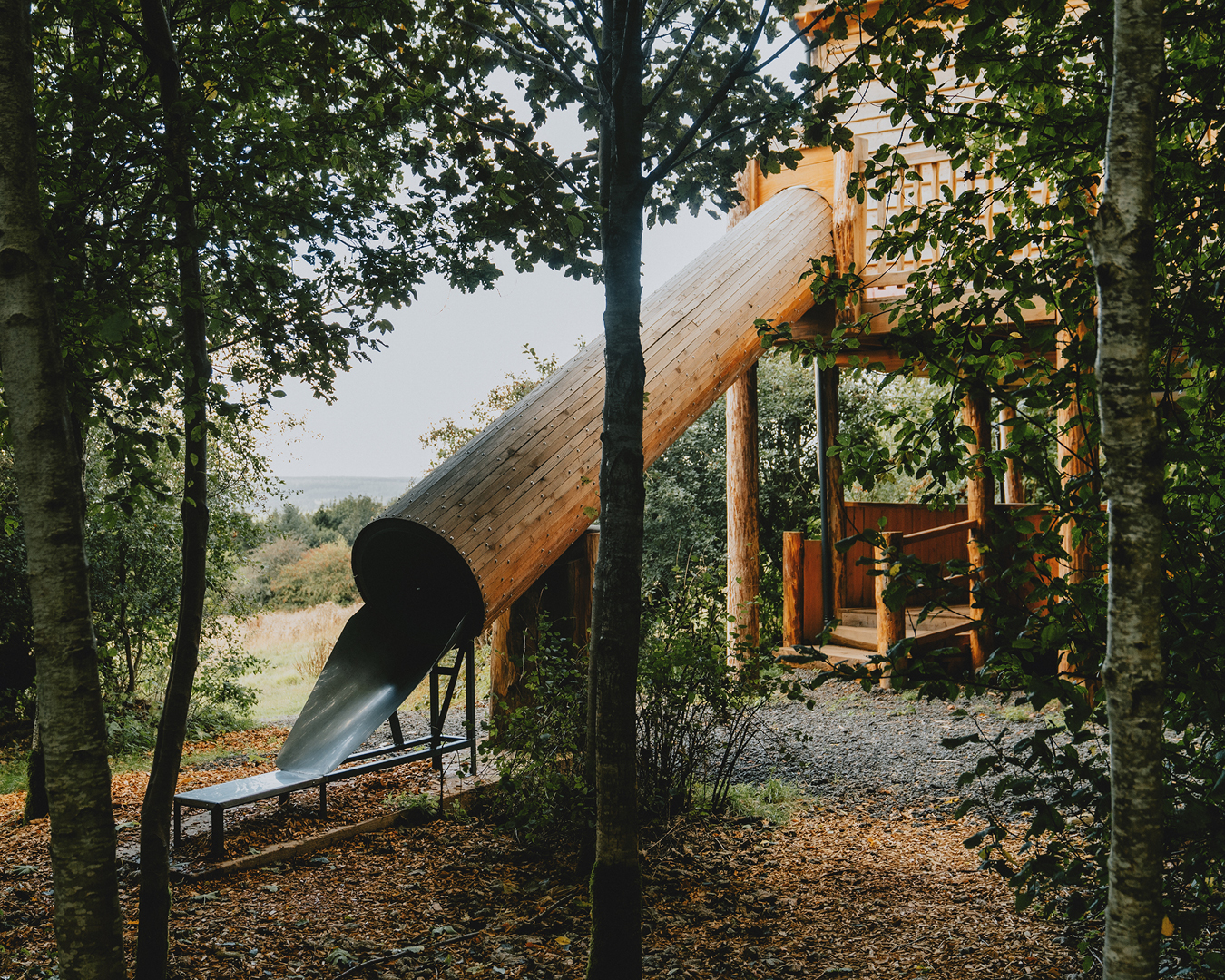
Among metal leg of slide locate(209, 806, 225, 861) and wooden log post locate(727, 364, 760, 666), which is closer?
metal leg of slide locate(209, 806, 225, 861)

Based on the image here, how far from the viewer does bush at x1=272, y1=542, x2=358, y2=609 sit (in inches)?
839

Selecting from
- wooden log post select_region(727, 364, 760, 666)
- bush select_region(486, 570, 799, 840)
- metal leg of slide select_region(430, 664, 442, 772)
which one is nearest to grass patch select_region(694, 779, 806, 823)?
bush select_region(486, 570, 799, 840)

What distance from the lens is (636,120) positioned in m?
2.91

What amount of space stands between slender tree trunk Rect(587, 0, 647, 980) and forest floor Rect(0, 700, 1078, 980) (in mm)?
832

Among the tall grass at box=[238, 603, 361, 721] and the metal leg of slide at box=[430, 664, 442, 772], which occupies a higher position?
the metal leg of slide at box=[430, 664, 442, 772]

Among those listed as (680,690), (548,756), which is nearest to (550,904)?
(548,756)

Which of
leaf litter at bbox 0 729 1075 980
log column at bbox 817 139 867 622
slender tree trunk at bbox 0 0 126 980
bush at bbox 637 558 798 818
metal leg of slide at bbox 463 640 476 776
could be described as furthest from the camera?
log column at bbox 817 139 867 622

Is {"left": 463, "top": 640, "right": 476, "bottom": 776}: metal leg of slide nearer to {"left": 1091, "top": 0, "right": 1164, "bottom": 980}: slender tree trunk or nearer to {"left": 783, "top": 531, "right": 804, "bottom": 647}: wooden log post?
{"left": 1091, "top": 0, "right": 1164, "bottom": 980}: slender tree trunk

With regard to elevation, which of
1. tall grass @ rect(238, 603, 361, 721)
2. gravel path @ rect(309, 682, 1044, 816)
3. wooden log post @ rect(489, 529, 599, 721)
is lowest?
tall grass @ rect(238, 603, 361, 721)

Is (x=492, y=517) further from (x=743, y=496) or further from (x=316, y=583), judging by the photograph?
(x=316, y=583)

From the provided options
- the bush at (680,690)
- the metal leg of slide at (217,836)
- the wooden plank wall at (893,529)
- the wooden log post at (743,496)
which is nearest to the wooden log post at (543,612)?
the bush at (680,690)

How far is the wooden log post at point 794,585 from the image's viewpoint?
378 inches

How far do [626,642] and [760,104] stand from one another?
2.21m

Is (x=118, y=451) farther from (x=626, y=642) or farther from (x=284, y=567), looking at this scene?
(x=284, y=567)
